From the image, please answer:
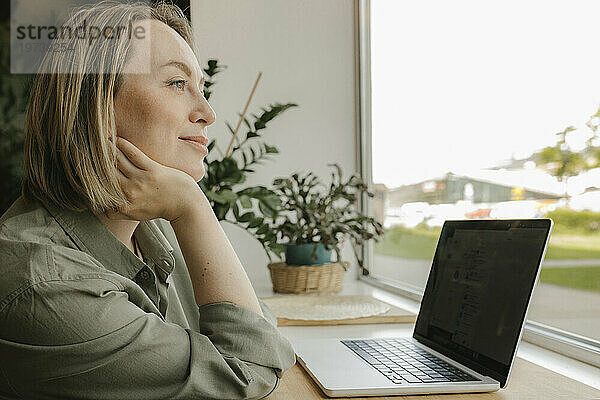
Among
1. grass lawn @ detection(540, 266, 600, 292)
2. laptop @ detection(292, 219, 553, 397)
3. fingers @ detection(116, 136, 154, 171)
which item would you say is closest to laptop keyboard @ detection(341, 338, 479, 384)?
laptop @ detection(292, 219, 553, 397)

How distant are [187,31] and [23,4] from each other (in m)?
1.32

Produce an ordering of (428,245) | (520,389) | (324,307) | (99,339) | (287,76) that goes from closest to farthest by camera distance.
→ (99,339)
(520,389)
(324,307)
(428,245)
(287,76)

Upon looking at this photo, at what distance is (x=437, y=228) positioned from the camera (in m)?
1.90

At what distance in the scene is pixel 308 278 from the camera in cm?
197

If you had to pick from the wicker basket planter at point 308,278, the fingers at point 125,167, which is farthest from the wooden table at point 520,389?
the wicker basket planter at point 308,278

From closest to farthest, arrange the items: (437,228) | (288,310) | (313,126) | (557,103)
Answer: (557,103)
(288,310)
(437,228)
(313,126)

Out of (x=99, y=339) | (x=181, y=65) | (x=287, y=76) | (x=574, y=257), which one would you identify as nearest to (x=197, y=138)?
(x=181, y=65)

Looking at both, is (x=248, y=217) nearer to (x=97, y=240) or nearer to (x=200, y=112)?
(x=200, y=112)

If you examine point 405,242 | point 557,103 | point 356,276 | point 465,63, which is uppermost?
point 465,63

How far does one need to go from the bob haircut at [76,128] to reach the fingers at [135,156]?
0.05 ft

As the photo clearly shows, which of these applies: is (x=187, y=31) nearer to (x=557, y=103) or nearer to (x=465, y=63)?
(x=557, y=103)

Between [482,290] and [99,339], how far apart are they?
0.55m

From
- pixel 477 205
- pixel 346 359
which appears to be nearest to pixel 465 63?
pixel 477 205

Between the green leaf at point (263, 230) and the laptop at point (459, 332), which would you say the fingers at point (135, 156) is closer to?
the laptop at point (459, 332)
